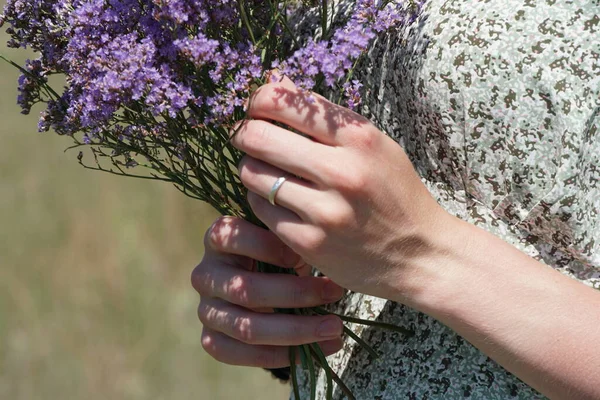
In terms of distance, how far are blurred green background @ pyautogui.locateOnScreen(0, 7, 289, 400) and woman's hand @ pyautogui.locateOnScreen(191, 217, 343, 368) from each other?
9.16 feet

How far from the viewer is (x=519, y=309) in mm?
729

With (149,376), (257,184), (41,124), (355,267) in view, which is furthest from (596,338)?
(149,376)

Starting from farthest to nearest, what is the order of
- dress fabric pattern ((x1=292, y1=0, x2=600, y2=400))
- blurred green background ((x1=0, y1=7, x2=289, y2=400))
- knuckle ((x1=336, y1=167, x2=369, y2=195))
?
blurred green background ((x1=0, y1=7, x2=289, y2=400)), dress fabric pattern ((x1=292, y1=0, x2=600, y2=400)), knuckle ((x1=336, y1=167, x2=369, y2=195))

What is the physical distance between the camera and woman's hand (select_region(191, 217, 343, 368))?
874mm

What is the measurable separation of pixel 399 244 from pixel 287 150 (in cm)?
16

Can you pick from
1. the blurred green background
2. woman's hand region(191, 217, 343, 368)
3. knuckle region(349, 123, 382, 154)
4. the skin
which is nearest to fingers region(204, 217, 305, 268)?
woman's hand region(191, 217, 343, 368)

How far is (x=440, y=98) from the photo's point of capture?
2.74ft

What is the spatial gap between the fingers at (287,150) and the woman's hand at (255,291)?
7.5 inches

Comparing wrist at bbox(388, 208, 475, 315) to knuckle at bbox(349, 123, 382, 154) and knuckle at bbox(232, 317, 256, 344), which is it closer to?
knuckle at bbox(349, 123, 382, 154)

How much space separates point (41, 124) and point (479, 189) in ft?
1.88

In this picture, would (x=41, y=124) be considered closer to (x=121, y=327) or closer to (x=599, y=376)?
(x=599, y=376)

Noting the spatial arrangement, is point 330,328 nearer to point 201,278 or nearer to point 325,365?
point 325,365

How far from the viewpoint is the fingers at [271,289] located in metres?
0.88

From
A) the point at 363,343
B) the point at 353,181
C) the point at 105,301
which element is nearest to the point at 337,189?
the point at 353,181
